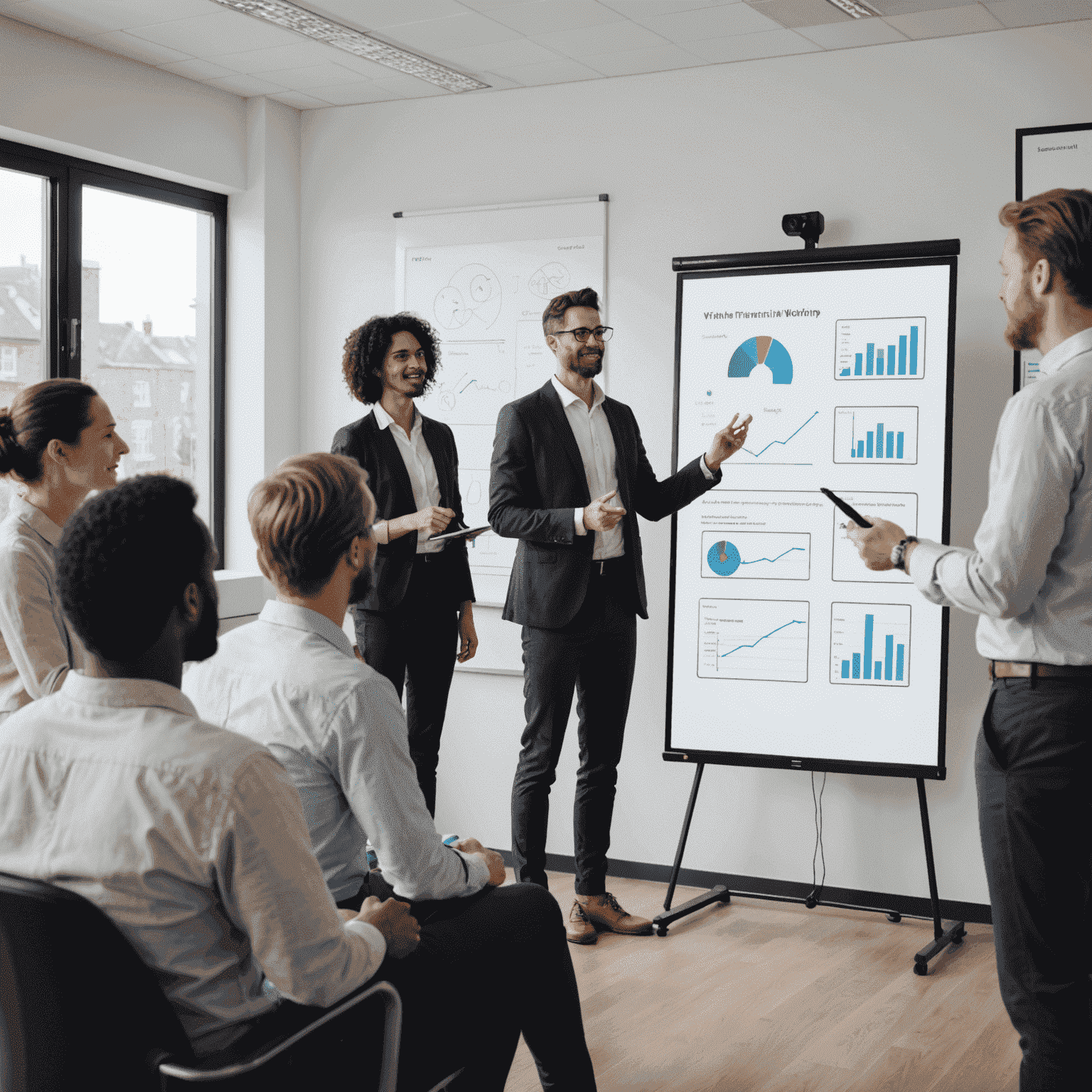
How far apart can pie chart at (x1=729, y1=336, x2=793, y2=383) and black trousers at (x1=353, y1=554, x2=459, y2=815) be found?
1.13m

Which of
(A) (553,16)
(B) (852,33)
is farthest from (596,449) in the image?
(B) (852,33)

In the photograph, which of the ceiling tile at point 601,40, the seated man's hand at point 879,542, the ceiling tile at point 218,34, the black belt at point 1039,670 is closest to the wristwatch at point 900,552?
the seated man's hand at point 879,542

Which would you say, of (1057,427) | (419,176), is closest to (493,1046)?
(1057,427)

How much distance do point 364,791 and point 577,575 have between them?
1805mm

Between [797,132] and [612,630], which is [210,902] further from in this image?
[797,132]

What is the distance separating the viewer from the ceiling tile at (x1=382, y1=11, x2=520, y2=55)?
3709mm

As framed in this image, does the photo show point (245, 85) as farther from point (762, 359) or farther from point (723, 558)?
point (723, 558)

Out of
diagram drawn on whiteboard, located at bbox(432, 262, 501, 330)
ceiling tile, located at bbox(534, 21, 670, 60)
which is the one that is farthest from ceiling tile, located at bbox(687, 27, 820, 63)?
diagram drawn on whiteboard, located at bbox(432, 262, 501, 330)

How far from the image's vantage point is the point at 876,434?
3668 mm

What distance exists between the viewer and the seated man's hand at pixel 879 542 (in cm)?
216

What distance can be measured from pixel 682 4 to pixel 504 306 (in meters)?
1.30

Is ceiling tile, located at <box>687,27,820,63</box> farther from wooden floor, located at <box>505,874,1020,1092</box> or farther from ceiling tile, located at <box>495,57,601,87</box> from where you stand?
wooden floor, located at <box>505,874,1020,1092</box>

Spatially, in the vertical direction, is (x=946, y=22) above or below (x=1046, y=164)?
above

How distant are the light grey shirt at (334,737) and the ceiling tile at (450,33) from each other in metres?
2.54
